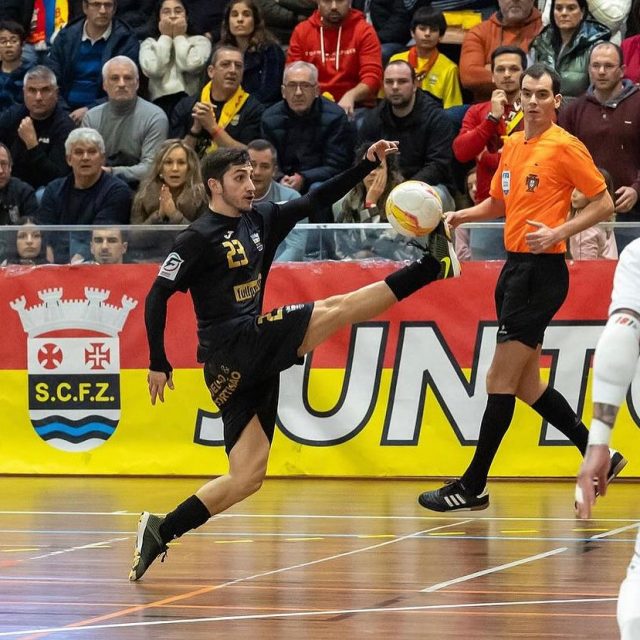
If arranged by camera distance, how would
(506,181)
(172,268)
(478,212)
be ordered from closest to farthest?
(172,268)
(506,181)
(478,212)

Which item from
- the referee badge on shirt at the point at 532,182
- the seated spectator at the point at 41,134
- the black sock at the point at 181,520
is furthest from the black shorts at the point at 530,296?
the seated spectator at the point at 41,134

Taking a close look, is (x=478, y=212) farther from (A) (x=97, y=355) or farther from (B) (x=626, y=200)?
(A) (x=97, y=355)

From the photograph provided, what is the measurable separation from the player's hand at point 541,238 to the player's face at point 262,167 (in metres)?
4.32

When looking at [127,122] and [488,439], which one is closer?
[488,439]

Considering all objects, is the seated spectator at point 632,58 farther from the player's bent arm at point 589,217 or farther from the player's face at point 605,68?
Result: the player's bent arm at point 589,217

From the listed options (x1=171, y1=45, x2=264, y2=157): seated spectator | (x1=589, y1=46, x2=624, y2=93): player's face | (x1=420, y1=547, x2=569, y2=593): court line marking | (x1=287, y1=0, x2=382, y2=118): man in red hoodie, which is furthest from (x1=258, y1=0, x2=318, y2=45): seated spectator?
(x1=420, y1=547, x2=569, y2=593): court line marking

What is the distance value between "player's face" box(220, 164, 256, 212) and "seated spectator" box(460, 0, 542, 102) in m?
6.77

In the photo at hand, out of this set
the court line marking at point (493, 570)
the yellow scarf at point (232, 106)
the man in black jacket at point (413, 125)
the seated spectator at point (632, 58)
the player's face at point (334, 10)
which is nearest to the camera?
the court line marking at point (493, 570)

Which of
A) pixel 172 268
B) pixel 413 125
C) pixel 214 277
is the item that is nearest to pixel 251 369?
pixel 214 277

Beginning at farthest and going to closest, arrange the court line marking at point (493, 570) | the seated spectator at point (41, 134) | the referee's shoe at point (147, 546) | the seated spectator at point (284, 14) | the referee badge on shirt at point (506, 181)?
the seated spectator at point (284, 14) < the seated spectator at point (41, 134) < the referee badge on shirt at point (506, 181) < the referee's shoe at point (147, 546) < the court line marking at point (493, 570)

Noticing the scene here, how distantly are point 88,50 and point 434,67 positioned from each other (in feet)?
12.3

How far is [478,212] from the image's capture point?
960cm

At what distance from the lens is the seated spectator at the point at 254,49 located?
49.5 feet

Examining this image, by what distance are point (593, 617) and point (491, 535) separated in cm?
265
